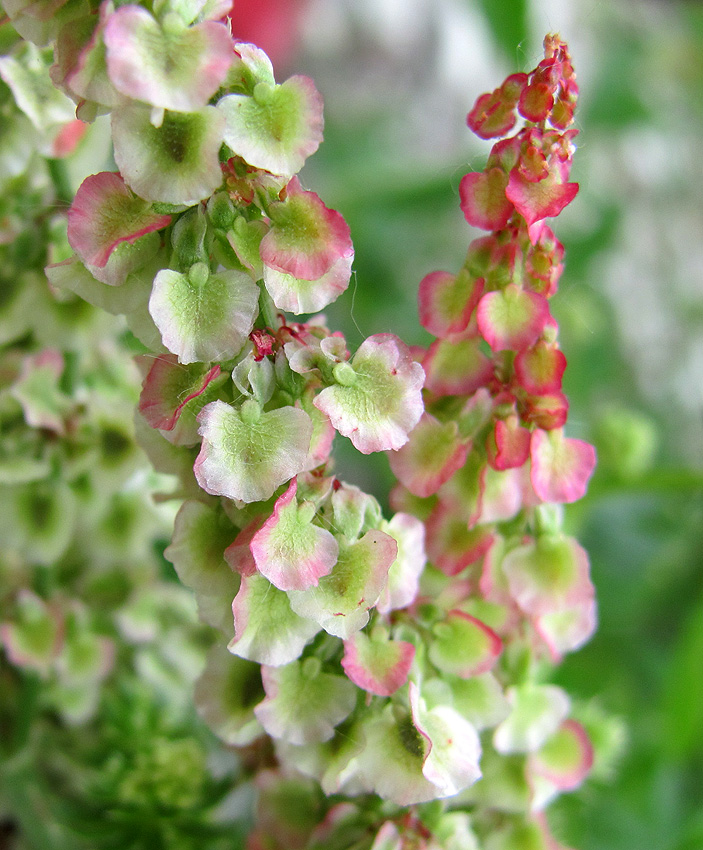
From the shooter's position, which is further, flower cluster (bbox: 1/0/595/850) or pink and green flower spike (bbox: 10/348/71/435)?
pink and green flower spike (bbox: 10/348/71/435)

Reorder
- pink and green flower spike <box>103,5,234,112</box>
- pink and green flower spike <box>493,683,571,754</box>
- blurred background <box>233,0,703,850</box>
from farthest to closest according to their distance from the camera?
1. blurred background <box>233,0,703,850</box>
2. pink and green flower spike <box>493,683,571,754</box>
3. pink and green flower spike <box>103,5,234,112</box>

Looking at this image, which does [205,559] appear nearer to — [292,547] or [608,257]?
[292,547]

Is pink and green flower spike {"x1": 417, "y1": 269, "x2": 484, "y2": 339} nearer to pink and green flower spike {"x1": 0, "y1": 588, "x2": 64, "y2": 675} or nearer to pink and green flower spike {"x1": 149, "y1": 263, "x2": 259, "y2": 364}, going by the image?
pink and green flower spike {"x1": 149, "y1": 263, "x2": 259, "y2": 364}

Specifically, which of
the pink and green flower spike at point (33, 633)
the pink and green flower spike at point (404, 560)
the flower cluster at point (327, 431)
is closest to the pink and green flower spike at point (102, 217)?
the flower cluster at point (327, 431)

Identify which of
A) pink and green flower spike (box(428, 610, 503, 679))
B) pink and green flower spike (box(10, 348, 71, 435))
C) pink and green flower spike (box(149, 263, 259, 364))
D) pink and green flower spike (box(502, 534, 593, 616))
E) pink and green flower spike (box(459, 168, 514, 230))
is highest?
pink and green flower spike (box(459, 168, 514, 230))

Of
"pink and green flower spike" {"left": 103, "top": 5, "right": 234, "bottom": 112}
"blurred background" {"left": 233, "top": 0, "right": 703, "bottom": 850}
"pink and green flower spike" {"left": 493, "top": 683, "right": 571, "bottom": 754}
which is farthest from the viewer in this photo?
"blurred background" {"left": 233, "top": 0, "right": 703, "bottom": 850}

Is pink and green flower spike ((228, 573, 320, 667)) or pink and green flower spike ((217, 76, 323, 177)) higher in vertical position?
pink and green flower spike ((217, 76, 323, 177))

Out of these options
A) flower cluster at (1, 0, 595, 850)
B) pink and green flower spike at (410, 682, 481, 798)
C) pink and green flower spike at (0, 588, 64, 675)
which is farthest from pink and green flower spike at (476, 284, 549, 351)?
pink and green flower spike at (0, 588, 64, 675)

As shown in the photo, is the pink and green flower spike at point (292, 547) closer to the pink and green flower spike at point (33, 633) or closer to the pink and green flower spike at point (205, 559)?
the pink and green flower spike at point (205, 559)

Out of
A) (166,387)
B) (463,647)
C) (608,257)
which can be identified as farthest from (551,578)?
(608,257)
